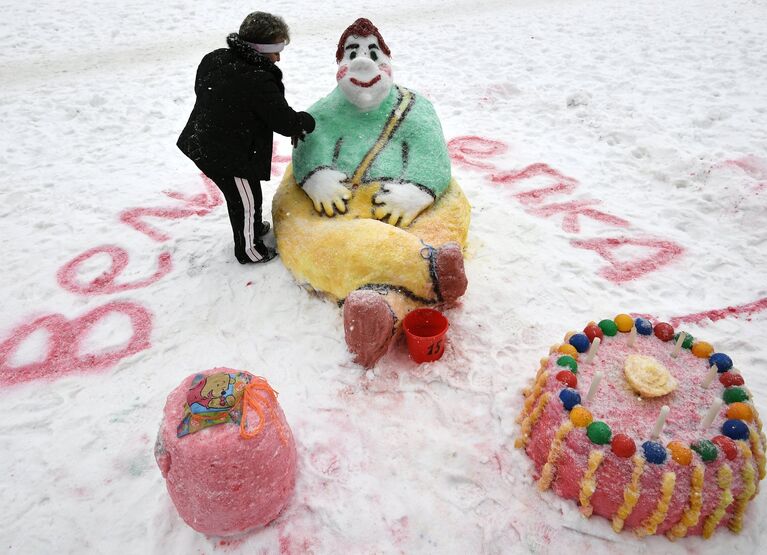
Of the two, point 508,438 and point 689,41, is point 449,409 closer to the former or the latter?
point 508,438

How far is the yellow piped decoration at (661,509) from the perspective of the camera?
1789 mm

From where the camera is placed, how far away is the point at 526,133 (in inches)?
204

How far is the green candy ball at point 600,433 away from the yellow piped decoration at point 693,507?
29cm

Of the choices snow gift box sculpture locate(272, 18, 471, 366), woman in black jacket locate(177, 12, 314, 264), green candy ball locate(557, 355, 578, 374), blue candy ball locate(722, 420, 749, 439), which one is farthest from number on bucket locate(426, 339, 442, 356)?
woman in black jacket locate(177, 12, 314, 264)

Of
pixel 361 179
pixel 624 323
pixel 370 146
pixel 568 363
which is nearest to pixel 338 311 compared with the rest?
pixel 361 179

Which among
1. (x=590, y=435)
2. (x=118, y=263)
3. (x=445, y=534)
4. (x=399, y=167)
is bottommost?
(x=118, y=263)

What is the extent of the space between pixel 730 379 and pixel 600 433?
2.07ft

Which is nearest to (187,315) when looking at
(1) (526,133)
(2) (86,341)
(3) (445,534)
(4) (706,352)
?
(2) (86,341)

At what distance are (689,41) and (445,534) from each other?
24.1 feet

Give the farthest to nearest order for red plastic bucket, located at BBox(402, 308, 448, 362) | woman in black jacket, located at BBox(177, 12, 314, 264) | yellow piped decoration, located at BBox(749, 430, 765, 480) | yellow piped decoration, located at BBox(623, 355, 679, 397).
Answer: woman in black jacket, located at BBox(177, 12, 314, 264), red plastic bucket, located at BBox(402, 308, 448, 362), yellow piped decoration, located at BBox(623, 355, 679, 397), yellow piped decoration, located at BBox(749, 430, 765, 480)

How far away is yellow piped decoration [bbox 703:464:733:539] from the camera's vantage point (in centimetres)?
182

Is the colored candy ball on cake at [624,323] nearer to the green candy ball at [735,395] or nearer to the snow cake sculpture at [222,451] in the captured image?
the green candy ball at [735,395]

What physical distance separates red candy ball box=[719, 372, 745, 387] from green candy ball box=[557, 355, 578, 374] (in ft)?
1.82

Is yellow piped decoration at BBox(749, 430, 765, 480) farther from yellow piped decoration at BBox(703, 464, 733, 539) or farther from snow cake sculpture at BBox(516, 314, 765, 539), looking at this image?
yellow piped decoration at BBox(703, 464, 733, 539)
